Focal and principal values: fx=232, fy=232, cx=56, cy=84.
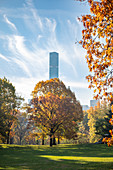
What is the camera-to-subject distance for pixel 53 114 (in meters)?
38.9

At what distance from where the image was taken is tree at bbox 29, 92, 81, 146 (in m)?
38.2

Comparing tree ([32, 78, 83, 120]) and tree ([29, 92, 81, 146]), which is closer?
tree ([29, 92, 81, 146])

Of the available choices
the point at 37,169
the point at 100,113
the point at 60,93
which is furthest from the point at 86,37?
the point at 100,113

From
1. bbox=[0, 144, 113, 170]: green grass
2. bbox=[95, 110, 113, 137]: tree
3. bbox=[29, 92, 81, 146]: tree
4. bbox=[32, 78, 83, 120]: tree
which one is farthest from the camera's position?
bbox=[32, 78, 83, 120]: tree

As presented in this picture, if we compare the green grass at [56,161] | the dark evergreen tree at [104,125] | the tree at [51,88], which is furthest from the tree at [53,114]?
the green grass at [56,161]

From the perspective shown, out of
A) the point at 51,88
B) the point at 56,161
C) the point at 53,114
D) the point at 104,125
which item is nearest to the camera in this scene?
the point at 56,161

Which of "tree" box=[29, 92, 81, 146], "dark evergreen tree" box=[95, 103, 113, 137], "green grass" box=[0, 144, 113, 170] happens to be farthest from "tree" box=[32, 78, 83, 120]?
"green grass" box=[0, 144, 113, 170]

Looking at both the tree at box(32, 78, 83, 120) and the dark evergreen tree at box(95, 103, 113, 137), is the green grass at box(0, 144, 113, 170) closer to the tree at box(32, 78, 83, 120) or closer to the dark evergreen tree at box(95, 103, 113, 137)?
the dark evergreen tree at box(95, 103, 113, 137)

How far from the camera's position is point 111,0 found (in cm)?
984

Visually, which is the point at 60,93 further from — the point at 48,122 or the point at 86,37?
the point at 86,37

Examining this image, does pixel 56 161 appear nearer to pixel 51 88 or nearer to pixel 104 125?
pixel 51 88

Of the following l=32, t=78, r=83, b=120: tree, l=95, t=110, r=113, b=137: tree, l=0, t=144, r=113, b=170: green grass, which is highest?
l=32, t=78, r=83, b=120: tree

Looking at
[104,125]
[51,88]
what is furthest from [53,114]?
[104,125]

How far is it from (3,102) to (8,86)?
4.00 meters
